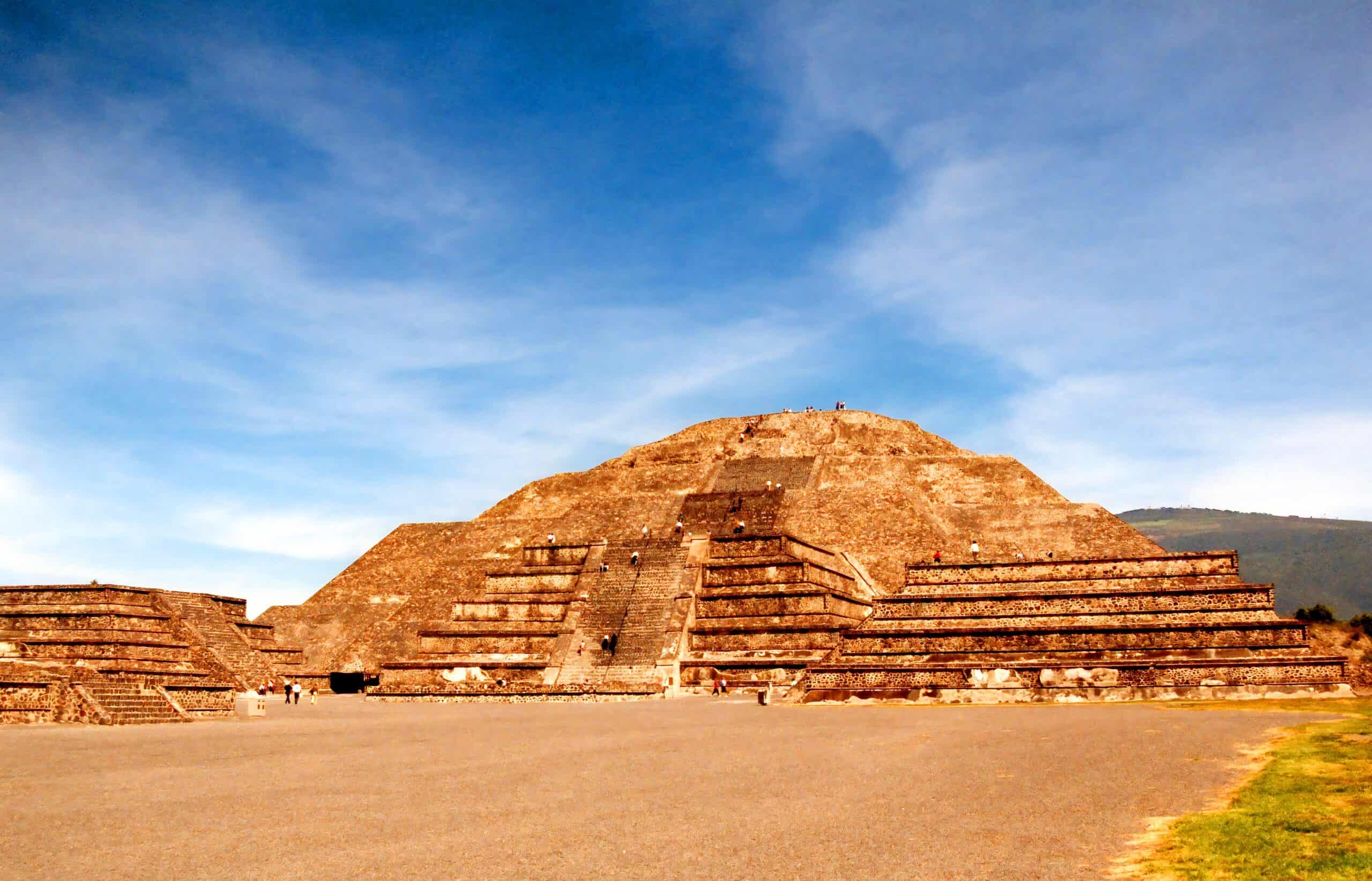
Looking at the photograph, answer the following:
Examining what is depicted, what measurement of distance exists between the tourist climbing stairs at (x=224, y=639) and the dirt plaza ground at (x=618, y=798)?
34.8ft

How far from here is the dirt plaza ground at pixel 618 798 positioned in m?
7.20

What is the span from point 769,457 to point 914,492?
10.4m

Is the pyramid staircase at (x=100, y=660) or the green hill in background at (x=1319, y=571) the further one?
the green hill in background at (x=1319, y=571)

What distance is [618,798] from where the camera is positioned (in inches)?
388

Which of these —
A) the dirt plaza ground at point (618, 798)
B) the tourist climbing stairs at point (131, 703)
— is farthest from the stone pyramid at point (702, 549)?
Answer: the dirt plaza ground at point (618, 798)

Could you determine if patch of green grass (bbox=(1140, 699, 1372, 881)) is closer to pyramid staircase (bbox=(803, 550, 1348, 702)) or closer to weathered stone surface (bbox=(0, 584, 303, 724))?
pyramid staircase (bbox=(803, 550, 1348, 702))

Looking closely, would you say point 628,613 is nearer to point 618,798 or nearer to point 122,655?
point 122,655

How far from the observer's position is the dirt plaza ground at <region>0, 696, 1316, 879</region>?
23.6 feet

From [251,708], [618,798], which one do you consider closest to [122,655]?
[251,708]

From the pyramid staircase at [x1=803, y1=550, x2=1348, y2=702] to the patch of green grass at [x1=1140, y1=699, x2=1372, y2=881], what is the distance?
11611mm

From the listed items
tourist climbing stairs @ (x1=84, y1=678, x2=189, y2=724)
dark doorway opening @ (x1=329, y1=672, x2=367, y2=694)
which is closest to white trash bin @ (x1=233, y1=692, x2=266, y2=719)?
tourist climbing stairs @ (x1=84, y1=678, x2=189, y2=724)

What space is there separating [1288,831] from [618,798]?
17.0ft

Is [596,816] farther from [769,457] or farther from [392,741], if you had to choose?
[769,457]

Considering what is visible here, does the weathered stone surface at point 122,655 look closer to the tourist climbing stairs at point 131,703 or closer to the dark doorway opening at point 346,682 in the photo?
the tourist climbing stairs at point 131,703
